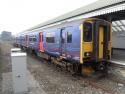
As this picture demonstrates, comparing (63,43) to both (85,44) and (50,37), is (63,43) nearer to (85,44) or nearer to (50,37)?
(85,44)

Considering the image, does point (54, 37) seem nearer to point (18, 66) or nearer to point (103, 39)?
point (103, 39)

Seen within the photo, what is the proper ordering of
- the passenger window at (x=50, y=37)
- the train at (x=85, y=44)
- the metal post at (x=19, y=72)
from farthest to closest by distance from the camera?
the passenger window at (x=50, y=37)
the train at (x=85, y=44)
the metal post at (x=19, y=72)

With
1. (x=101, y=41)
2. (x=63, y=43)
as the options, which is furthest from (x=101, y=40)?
(x=63, y=43)

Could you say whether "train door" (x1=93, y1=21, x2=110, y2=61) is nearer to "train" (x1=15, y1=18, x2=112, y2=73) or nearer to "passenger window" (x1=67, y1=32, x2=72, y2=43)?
Result: "train" (x1=15, y1=18, x2=112, y2=73)

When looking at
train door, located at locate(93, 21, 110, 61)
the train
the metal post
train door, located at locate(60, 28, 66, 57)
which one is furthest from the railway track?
the metal post

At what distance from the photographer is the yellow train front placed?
879 cm

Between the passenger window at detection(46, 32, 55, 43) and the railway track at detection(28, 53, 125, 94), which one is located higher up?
the passenger window at detection(46, 32, 55, 43)

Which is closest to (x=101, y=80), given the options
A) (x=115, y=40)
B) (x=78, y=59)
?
(x=78, y=59)

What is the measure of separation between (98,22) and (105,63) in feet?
8.20

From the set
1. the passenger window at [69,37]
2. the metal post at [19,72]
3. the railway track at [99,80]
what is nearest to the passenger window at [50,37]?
the passenger window at [69,37]

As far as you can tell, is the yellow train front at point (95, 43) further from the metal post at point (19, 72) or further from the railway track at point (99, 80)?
the metal post at point (19, 72)

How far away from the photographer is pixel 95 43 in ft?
29.9

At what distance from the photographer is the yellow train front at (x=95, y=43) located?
28.8 feet

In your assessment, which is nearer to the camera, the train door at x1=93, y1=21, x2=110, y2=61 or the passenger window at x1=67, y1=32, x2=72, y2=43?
the train door at x1=93, y1=21, x2=110, y2=61
